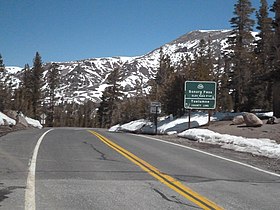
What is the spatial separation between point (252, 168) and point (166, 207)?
5780mm

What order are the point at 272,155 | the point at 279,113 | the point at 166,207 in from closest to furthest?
the point at 166,207, the point at 272,155, the point at 279,113

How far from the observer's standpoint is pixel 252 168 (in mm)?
11422

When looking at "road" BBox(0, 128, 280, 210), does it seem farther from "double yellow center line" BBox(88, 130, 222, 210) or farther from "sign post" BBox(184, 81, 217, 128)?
"sign post" BBox(184, 81, 217, 128)

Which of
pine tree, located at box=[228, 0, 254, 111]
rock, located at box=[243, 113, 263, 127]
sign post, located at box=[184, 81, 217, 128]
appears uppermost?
pine tree, located at box=[228, 0, 254, 111]

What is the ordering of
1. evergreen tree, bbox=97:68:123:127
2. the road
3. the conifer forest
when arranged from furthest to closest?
evergreen tree, bbox=97:68:123:127
the conifer forest
the road

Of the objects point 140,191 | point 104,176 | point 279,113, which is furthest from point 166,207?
point 279,113

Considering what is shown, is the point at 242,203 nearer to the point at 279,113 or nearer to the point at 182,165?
the point at 182,165

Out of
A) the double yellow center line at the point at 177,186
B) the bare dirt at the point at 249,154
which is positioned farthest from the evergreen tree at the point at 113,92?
the double yellow center line at the point at 177,186

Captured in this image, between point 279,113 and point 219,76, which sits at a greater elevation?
point 219,76

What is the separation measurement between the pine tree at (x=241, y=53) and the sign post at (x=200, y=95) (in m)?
17.1

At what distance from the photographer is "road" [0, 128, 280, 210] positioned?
6707 mm

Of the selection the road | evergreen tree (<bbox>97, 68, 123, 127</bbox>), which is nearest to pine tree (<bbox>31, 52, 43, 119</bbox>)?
evergreen tree (<bbox>97, 68, 123, 127</bbox>)

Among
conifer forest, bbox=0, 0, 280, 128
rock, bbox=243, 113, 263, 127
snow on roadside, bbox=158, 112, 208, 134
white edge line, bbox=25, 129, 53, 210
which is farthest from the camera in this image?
conifer forest, bbox=0, 0, 280, 128

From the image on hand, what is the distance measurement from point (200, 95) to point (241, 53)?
A: 59.7 feet
